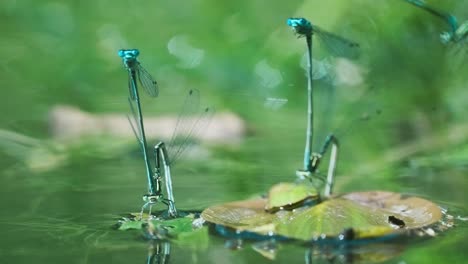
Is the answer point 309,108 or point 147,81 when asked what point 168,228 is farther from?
point 309,108

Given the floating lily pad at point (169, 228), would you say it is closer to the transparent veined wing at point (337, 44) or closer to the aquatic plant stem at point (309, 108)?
the aquatic plant stem at point (309, 108)

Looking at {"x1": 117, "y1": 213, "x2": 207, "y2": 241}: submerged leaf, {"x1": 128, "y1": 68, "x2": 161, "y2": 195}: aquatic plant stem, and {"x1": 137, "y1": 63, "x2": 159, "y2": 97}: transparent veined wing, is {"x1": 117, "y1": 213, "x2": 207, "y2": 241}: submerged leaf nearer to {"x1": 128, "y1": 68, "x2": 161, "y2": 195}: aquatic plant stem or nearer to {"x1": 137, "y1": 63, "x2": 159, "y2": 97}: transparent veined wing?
{"x1": 128, "y1": 68, "x2": 161, "y2": 195}: aquatic plant stem

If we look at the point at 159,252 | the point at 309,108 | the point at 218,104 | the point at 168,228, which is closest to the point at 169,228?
the point at 168,228

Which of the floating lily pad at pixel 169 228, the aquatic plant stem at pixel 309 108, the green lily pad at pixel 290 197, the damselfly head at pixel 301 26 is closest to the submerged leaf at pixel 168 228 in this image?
the floating lily pad at pixel 169 228

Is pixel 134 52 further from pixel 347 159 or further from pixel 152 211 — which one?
pixel 347 159

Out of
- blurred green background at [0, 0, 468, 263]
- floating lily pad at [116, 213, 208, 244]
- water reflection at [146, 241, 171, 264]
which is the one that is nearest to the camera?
water reflection at [146, 241, 171, 264]

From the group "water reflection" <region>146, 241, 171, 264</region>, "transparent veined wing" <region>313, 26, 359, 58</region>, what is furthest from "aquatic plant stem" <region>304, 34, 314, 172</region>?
"water reflection" <region>146, 241, 171, 264</region>
